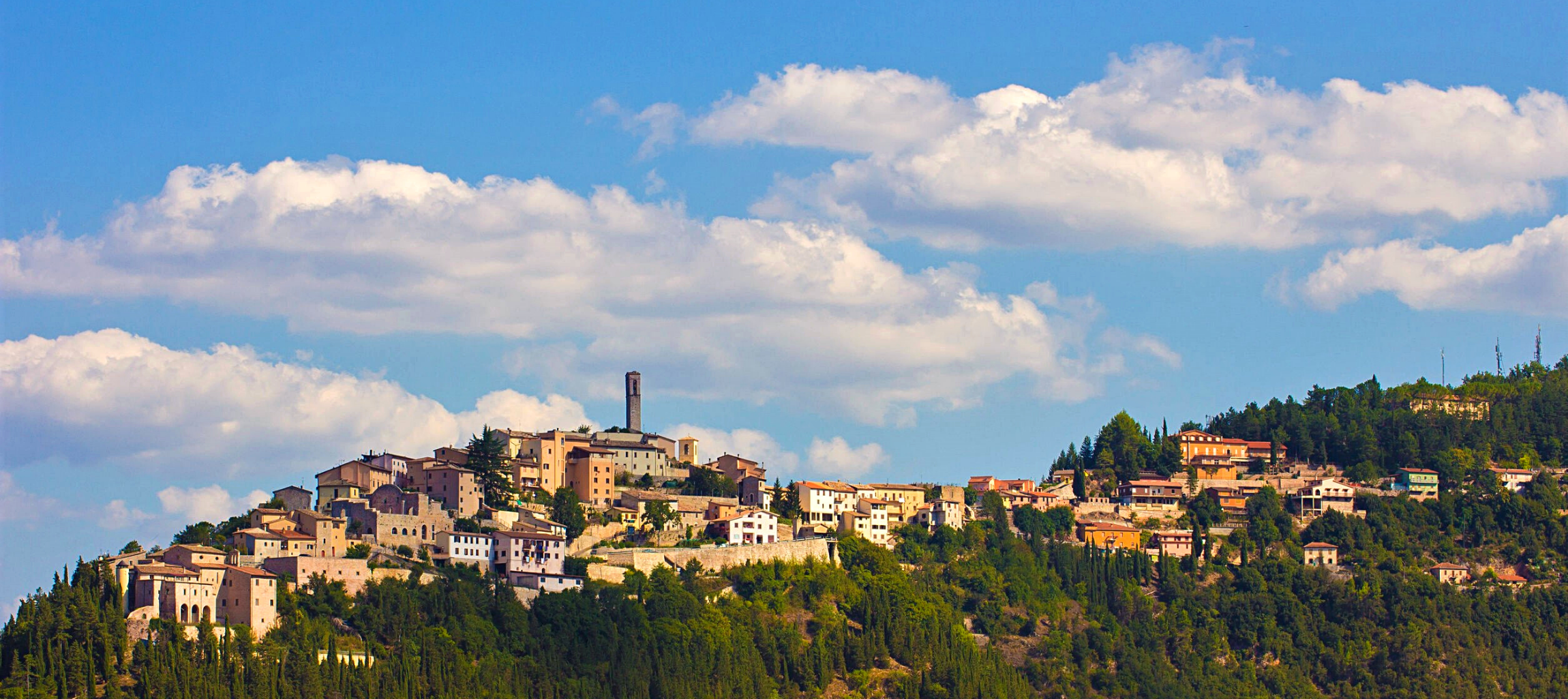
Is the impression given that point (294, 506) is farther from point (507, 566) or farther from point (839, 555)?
point (839, 555)

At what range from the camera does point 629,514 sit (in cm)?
10706

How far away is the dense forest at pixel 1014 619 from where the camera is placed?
8156cm

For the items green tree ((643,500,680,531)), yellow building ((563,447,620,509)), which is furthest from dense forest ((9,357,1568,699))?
yellow building ((563,447,620,509))

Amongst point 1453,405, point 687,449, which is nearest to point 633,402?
point 687,449

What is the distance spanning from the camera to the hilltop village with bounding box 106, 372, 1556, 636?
88.3 metres

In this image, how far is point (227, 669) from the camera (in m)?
79.4

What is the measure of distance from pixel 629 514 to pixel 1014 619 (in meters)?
20.8

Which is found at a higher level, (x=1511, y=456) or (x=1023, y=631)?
(x=1511, y=456)

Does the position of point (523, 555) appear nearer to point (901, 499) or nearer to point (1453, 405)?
point (901, 499)

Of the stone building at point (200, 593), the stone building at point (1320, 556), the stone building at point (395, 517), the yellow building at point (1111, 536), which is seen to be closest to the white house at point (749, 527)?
the stone building at point (395, 517)

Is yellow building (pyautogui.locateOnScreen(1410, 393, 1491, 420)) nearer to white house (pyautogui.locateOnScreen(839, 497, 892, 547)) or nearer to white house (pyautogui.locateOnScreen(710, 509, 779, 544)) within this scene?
white house (pyautogui.locateOnScreen(839, 497, 892, 547))

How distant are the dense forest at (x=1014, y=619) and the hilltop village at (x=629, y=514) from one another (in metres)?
1.11

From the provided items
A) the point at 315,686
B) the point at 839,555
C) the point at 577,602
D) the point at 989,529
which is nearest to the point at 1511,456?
the point at 989,529

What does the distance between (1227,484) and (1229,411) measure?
44.8 feet
